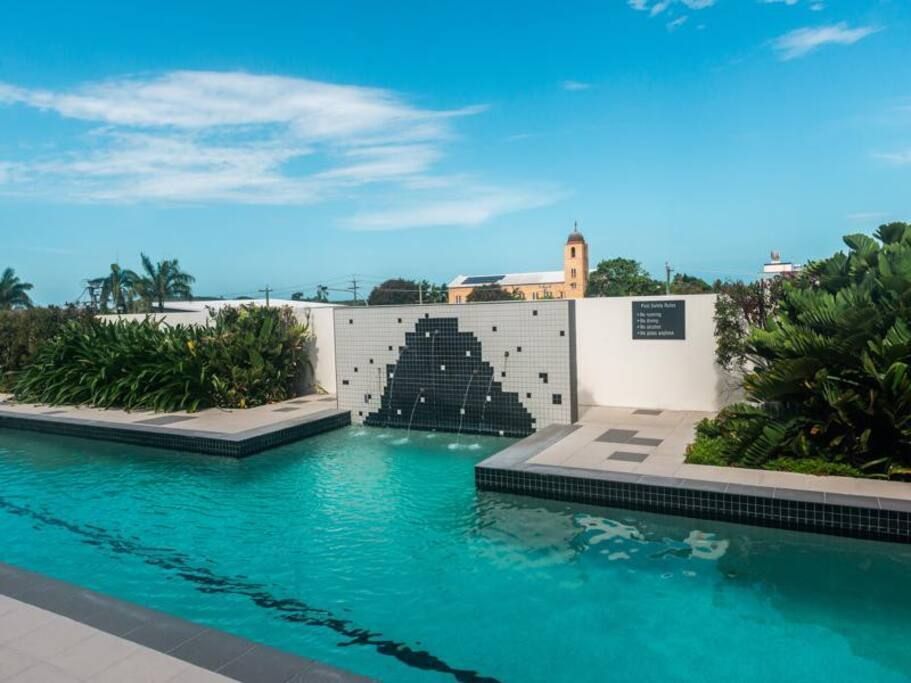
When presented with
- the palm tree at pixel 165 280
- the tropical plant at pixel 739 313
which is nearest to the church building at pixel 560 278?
the palm tree at pixel 165 280

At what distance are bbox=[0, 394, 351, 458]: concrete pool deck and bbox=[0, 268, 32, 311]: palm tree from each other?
37.5 metres

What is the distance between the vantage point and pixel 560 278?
209ft

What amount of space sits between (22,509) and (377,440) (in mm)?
4484

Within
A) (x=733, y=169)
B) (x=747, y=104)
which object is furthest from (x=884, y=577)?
(x=733, y=169)

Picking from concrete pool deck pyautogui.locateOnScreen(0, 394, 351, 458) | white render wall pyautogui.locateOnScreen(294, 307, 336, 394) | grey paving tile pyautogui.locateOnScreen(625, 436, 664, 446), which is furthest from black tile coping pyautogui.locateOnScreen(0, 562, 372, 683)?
white render wall pyautogui.locateOnScreen(294, 307, 336, 394)

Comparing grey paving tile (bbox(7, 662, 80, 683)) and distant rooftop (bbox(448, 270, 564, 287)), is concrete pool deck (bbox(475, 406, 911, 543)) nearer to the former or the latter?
grey paving tile (bbox(7, 662, 80, 683))

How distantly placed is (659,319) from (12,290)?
47059mm

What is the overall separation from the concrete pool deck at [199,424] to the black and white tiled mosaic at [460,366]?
0.91m

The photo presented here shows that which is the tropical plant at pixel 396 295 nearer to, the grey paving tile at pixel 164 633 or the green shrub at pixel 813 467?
the green shrub at pixel 813 467

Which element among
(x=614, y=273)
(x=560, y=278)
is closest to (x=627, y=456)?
(x=614, y=273)

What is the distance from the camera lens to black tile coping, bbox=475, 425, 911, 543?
5.02m

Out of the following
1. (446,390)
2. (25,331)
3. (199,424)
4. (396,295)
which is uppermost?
(396,295)

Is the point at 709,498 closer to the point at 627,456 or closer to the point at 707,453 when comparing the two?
the point at 707,453

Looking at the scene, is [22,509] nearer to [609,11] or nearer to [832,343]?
[832,343]
